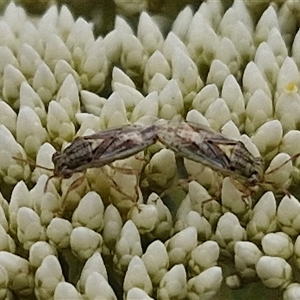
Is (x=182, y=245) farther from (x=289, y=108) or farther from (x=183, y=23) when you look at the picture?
(x=183, y=23)

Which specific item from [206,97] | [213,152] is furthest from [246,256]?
[206,97]

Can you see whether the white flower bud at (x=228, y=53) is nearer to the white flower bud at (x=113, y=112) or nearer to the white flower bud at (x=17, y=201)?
the white flower bud at (x=113, y=112)

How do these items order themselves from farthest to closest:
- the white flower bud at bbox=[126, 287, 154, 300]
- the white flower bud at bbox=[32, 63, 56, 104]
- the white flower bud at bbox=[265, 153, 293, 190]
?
the white flower bud at bbox=[32, 63, 56, 104]
the white flower bud at bbox=[265, 153, 293, 190]
the white flower bud at bbox=[126, 287, 154, 300]

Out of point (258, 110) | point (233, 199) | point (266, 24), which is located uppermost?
point (266, 24)

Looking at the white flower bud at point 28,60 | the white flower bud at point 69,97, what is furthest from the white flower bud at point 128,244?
the white flower bud at point 28,60

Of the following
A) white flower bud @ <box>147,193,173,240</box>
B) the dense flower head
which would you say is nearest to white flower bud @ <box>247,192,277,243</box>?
the dense flower head

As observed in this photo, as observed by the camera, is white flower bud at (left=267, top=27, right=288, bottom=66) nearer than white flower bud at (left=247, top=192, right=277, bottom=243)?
No

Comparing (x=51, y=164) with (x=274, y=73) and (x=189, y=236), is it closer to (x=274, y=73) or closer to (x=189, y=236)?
(x=189, y=236)

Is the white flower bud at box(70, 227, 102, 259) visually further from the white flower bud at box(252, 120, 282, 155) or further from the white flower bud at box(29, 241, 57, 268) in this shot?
the white flower bud at box(252, 120, 282, 155)
